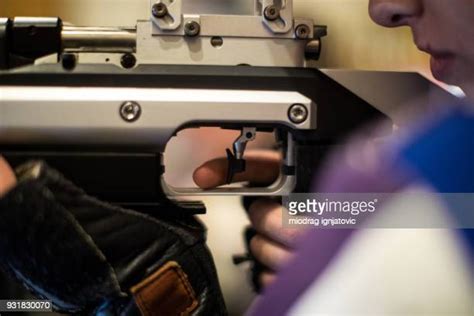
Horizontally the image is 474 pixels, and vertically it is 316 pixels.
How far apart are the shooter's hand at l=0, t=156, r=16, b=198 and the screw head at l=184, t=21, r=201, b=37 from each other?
251 millimetres

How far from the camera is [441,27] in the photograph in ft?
2.17

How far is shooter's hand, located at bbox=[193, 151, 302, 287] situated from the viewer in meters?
0.70

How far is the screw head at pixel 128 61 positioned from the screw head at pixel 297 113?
0.63ft

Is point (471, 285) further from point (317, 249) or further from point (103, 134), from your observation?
point (103, 134)

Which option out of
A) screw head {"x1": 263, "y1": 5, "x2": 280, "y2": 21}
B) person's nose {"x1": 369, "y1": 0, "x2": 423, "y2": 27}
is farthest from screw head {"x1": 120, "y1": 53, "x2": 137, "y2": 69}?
person's nose {"x1": 369, "y1": 0, "x2": 423, "y2": 27}

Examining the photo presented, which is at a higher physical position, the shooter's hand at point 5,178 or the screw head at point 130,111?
the screw head at point 130,111

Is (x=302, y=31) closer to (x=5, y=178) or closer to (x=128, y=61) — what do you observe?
(x=128, y=61)

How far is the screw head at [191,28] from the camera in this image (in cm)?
67

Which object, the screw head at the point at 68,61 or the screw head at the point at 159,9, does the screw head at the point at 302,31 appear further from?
the screw head at the point at 68,61

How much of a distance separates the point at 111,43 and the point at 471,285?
1.67 feet

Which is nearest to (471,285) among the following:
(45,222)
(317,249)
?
(317,249)

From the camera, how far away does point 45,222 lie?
2.01 feet

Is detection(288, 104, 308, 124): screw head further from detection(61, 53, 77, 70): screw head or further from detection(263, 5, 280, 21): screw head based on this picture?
detection(61, 53, 77, 70): screw head

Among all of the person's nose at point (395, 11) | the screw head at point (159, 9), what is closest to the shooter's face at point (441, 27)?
the person's nose at point (395, 11)
